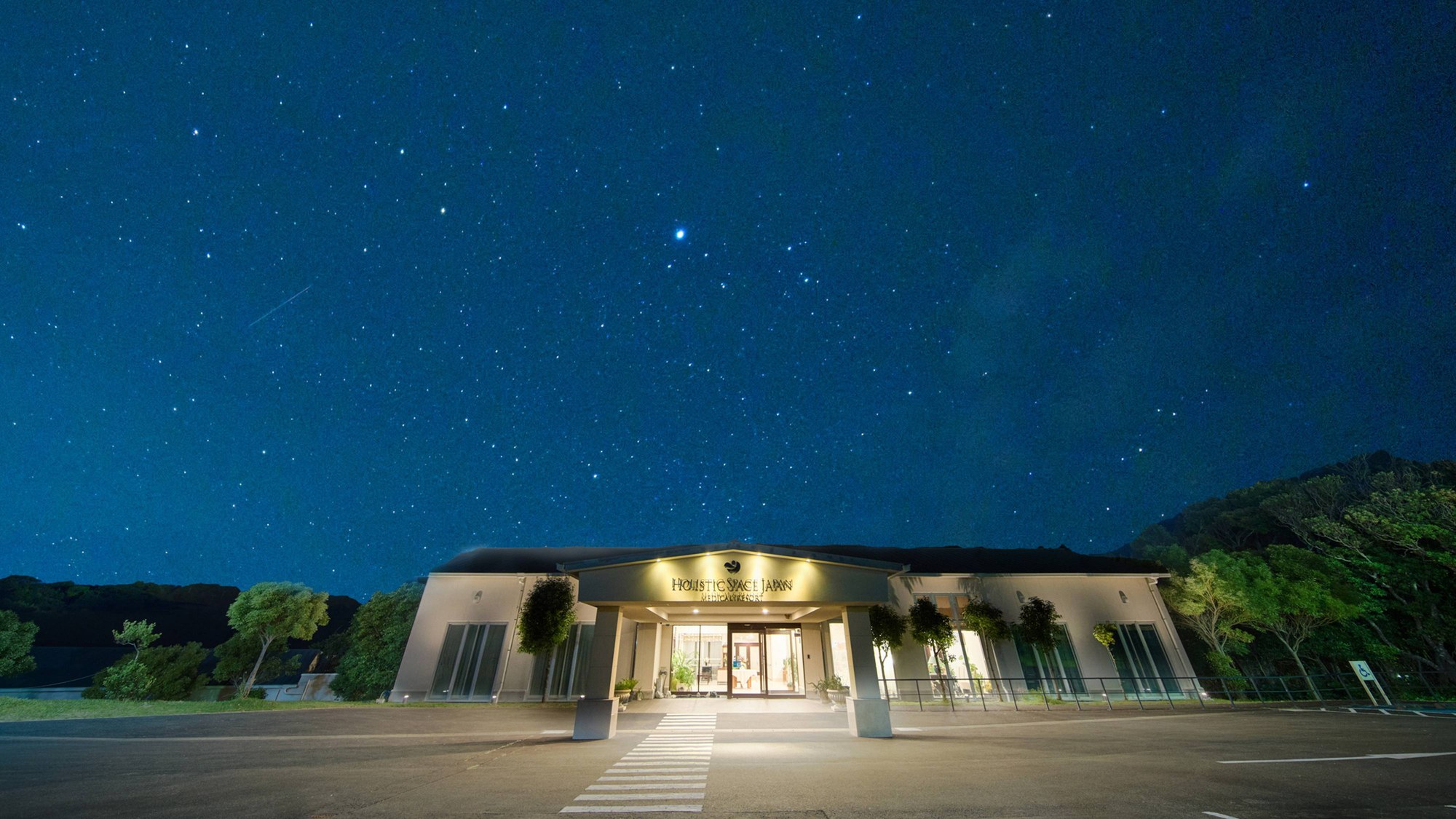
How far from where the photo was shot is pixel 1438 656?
21.5 metres

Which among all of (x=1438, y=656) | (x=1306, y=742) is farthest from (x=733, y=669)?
(x=1438, y=656)

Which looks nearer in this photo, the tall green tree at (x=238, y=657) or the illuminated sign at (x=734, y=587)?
the illuminated sign at (x=734, y=587)

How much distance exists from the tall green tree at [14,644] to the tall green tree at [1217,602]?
158 feet

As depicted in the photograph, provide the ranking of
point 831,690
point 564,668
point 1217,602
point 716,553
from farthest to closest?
point 564,668 < point 1217,602 < point 831,690 < point 716,553

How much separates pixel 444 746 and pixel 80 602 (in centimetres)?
8183

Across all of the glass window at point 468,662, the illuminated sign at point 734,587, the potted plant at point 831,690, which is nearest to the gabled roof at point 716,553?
the illuminated sign at point 734,587

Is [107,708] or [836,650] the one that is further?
[836,650]

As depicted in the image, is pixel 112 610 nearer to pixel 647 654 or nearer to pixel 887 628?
pixel 647 654

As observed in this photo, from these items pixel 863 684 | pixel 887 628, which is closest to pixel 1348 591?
pixel 887 628

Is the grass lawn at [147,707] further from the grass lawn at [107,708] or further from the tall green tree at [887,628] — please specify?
the tall green tree at [887,628]

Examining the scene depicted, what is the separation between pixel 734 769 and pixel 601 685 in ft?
18.6

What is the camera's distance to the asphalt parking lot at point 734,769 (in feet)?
19.9

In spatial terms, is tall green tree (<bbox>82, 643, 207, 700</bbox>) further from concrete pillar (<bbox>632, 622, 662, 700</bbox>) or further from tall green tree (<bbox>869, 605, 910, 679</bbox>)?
tall green tree (<bbox>869, 605, 910, 679</bbox>)

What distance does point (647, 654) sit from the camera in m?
22.7
